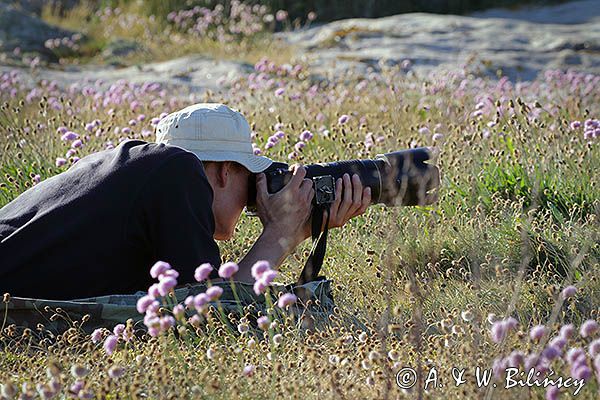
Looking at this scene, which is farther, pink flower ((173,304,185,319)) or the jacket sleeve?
the jacket sleeve

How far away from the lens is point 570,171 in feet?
15.1

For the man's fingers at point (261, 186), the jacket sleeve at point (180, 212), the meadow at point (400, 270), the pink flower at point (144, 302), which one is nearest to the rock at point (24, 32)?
the meadow at point (400, 270)

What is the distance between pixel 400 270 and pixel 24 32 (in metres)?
8.59

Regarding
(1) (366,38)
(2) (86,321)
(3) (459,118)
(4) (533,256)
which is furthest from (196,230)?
(1) (366,38)

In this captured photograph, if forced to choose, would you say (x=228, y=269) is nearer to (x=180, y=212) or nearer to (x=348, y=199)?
(x=180, y=212)

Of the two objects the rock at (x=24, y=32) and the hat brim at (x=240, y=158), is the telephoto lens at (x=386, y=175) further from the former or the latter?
the rock at (x=24, y=32)

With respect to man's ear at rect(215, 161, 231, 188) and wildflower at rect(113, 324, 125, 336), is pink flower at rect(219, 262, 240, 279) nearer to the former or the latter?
wildflower at rect(113, 324, 125, 336)

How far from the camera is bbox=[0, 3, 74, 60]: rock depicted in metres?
11.1

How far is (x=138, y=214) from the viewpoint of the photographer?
3.05 meters

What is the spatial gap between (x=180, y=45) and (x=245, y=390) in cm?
909

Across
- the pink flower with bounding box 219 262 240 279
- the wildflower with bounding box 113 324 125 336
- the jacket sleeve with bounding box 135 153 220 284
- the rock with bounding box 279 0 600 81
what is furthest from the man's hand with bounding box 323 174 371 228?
the rock with bounding box 279 0 600 81

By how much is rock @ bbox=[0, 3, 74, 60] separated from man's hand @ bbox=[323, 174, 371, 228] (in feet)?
26.6

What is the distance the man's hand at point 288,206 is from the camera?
3439 mm

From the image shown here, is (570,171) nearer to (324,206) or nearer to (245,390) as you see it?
(324,206)
